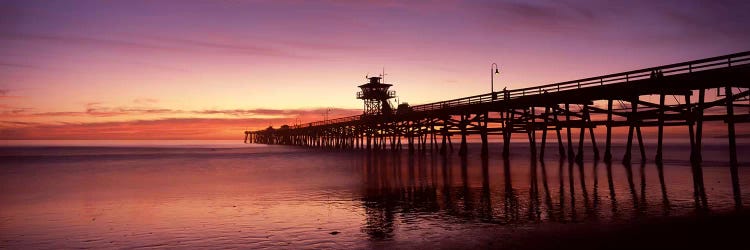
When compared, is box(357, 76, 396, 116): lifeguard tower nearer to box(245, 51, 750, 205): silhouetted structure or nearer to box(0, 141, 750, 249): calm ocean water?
box(245, 51, 750, 205): silhouetted structure

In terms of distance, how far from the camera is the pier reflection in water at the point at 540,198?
34.6ft

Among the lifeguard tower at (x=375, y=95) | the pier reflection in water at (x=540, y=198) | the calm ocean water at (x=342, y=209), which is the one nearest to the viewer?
the calm ocean water at (x=342, y=209)

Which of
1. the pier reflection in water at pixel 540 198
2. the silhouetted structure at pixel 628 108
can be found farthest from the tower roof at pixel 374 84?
the pier reflection in water at pixel 540 198

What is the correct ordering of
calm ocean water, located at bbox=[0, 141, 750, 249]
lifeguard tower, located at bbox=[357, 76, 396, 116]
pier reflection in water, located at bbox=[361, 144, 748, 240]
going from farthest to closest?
lifeguard tower, located at bbox=[357, 76, 396, 116] < pier reflection in water, located at bbox=[361, 144, 748, 240] < calm ocean water, located at bbox=[0, 141, 750, 249]

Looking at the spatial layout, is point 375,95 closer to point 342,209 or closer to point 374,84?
point 374,84

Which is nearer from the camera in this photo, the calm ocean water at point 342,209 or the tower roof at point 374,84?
the calm ocean water at point 342,209

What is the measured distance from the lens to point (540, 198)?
13.6 meters

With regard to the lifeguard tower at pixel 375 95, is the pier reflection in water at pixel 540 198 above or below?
below

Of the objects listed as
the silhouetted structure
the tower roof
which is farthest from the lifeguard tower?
the silhouetted structure

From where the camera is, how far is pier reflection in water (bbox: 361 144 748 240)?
10.5m

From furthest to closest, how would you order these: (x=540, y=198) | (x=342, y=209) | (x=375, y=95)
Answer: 1. (x=375, y=95)
2. (x=540, y=198)
3. (x=342, y=209)

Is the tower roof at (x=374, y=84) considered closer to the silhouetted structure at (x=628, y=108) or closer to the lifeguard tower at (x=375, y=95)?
the lifeguard tower at (x=375, y=95)

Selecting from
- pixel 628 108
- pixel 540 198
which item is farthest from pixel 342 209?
pixel 628 108

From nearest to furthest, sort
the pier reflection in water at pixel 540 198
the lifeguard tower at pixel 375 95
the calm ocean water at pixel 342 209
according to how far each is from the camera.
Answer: the calm ocean water at pixel 342 209 < the pier reflection in water at pixel 540 198 < the lifeguard tower at pixel 375 95
